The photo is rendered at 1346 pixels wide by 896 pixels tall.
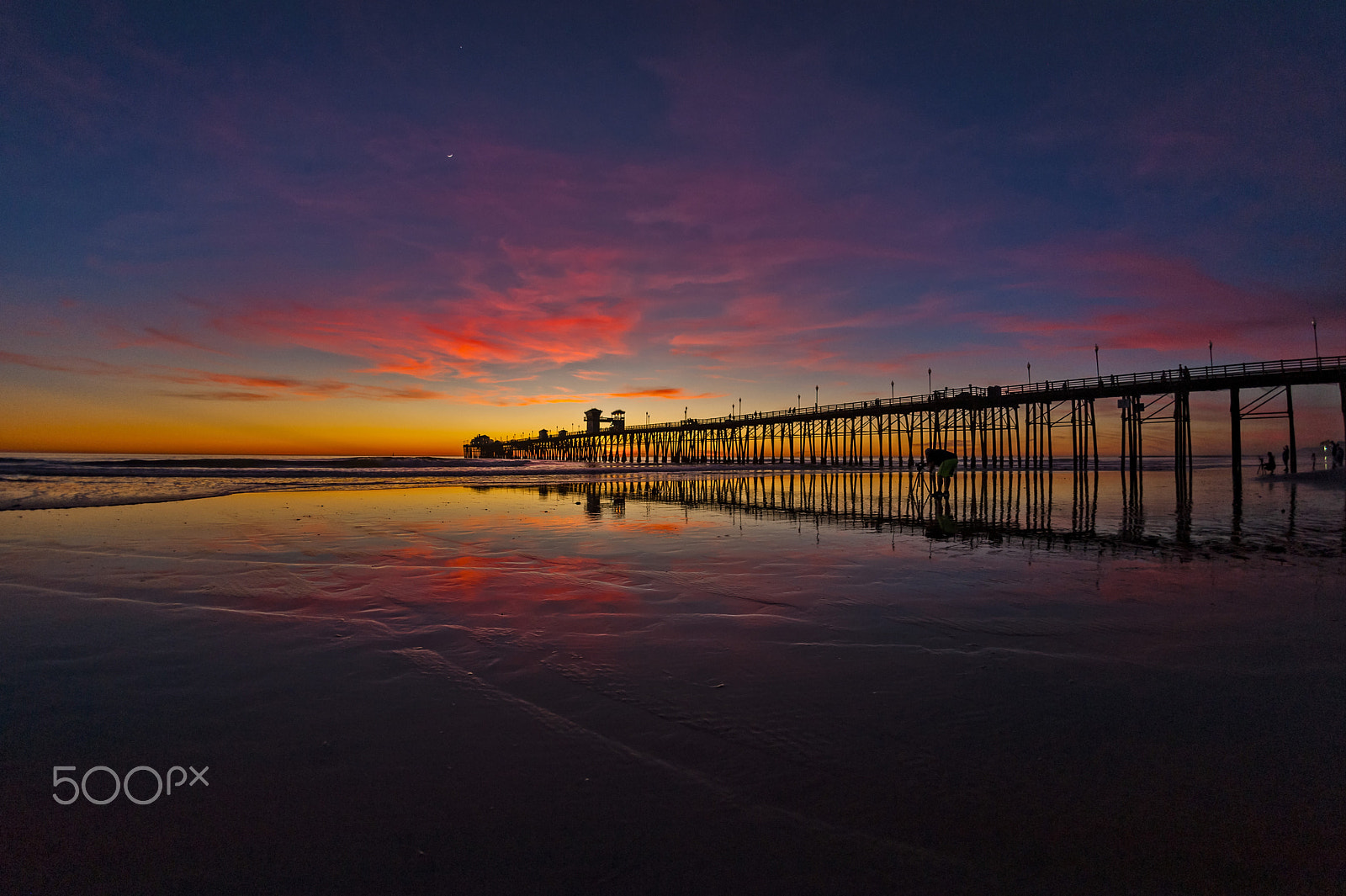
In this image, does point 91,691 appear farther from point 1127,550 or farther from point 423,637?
point 1127,550

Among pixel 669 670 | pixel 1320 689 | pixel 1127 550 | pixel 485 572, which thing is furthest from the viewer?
pixel 1127 550

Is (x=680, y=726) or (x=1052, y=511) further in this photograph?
(x=1052, y=511)

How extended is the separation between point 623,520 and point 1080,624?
10576mm

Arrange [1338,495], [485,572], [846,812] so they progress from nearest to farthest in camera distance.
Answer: [846,812]
[485,572]
[1338,495]

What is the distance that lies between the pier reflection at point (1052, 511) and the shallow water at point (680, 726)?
3.35 metres

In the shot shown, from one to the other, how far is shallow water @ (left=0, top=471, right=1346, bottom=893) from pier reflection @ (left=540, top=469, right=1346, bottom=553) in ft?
11.0

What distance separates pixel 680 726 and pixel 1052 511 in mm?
17816

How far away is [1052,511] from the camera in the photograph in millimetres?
17406

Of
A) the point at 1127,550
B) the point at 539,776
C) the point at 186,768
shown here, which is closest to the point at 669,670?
the point at 539,776

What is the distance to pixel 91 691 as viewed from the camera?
4109 mm

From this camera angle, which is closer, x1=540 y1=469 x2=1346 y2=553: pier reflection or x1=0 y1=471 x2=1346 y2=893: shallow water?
x1=0 y1=471 x2=1346 y2=893: shallow water

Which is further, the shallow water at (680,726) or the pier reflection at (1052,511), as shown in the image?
the pier reflection at (1052,511)

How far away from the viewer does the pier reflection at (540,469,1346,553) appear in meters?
11.6

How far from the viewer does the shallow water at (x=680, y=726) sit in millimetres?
2398
